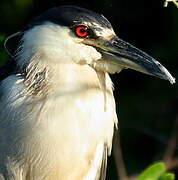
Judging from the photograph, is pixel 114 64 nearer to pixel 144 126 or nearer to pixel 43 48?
pixel 43 48

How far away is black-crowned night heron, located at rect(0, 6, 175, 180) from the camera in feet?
13.5

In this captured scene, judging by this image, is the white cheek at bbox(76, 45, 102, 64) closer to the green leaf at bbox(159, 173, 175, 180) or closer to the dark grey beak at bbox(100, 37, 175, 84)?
the dark grey beak at bbox(100, 37, 175, 84)

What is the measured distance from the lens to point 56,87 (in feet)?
13.6

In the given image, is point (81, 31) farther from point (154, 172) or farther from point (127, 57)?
point (154, 172)

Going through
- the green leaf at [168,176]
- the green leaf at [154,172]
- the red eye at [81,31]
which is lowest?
the green leaf at [154,172]

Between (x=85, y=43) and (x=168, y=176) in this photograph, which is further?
(x=85, y=43)

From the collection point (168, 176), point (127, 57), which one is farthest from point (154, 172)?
point (127, 57)

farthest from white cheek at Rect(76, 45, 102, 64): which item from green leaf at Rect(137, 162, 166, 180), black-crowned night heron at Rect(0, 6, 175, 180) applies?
green leaf at Rect(137, 162, 166, 180)

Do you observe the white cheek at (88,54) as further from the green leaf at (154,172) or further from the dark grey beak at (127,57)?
the green leaf at (154,172)

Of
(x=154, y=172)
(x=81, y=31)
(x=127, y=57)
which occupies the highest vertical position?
(x=81, y=31)

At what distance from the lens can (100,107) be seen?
167 inches

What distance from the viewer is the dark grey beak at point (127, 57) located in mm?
4082

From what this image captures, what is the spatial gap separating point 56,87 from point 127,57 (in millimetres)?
387

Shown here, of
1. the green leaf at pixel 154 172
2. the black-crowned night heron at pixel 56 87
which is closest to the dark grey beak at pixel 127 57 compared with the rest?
the black-crowned night heron at pixel 56 87
